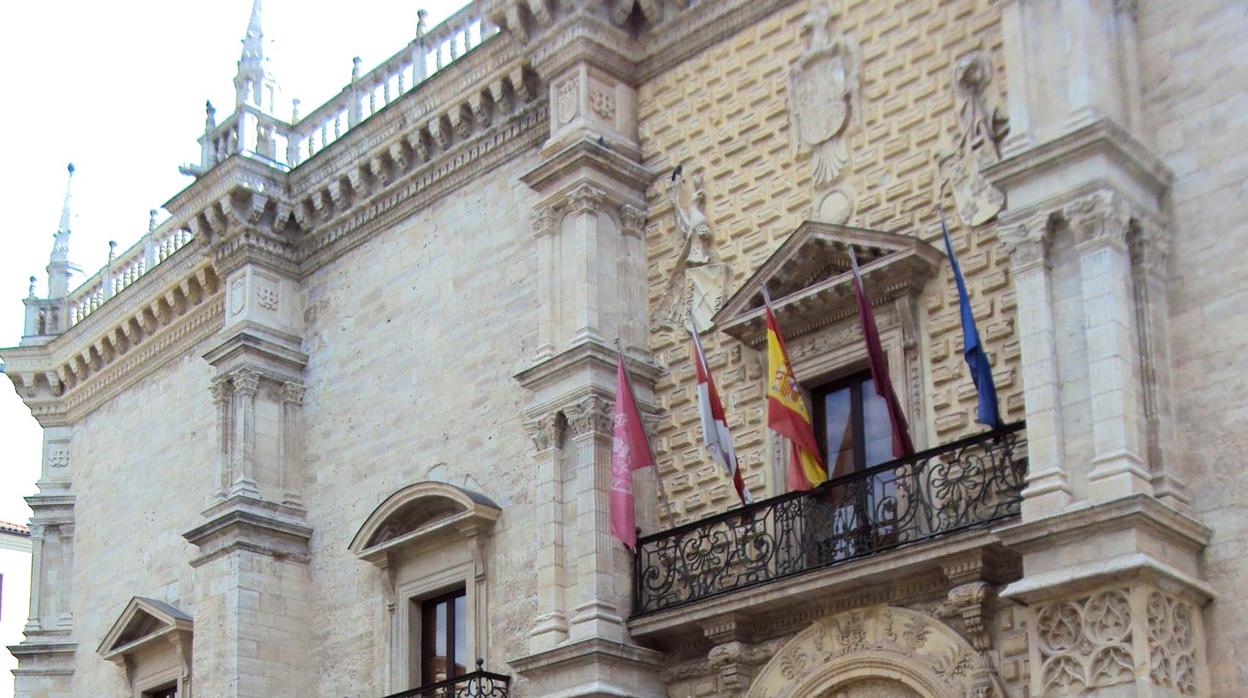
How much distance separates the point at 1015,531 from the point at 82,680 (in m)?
13.8

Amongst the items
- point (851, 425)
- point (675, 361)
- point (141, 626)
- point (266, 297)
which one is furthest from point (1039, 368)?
point (141, 626)

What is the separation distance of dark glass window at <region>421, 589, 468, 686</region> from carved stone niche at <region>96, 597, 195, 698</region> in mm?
3399

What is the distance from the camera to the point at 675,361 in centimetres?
1619

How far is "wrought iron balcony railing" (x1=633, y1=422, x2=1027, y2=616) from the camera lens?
1320cm

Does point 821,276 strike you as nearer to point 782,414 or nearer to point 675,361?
point 782,414

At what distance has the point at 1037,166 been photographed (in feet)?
42.6

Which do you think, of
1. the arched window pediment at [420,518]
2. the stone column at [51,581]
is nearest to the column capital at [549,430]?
the arched window pediment at [420,518]

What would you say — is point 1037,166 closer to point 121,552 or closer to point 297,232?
point 297,232

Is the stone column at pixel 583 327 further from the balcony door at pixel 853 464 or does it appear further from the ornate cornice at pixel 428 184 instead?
the balcony door at pixel 853 464

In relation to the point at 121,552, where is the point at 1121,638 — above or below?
below

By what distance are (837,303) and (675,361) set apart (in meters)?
1.81

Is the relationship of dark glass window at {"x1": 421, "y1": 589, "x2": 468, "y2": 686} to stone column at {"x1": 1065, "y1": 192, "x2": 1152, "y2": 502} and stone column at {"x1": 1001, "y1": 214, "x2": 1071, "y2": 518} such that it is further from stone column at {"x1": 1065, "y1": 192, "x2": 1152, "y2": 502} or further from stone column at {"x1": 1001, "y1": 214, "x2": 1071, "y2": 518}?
stone column at {"x1": 1065, "y1": 192, "x2": 1152, "y2": 502}

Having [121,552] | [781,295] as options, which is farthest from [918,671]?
[121,552]

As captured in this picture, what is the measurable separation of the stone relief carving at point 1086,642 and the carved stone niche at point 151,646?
10.6 meters
